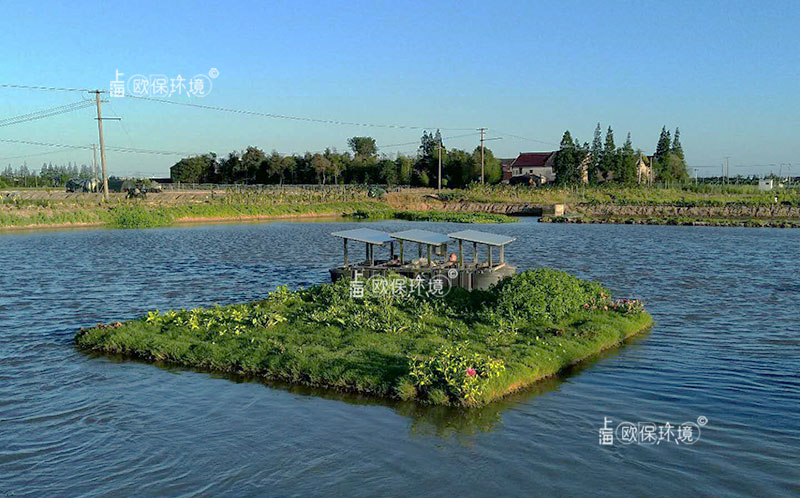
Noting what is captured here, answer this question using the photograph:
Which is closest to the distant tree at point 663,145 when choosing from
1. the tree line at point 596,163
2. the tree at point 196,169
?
the tree line at point 596,163

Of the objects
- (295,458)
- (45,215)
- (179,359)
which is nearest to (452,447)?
(295,458)

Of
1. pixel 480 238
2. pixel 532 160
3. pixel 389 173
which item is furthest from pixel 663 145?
pixel 480 238

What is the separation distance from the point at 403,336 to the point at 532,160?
5528 inches

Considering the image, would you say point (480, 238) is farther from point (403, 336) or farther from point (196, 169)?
point (196, 169)

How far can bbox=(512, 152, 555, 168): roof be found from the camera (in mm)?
153000

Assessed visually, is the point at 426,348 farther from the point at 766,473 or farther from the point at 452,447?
the point at 766,473

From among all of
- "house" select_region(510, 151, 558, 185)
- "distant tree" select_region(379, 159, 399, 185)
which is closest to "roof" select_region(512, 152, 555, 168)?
"house" select_region(510, 151, 558, 185)

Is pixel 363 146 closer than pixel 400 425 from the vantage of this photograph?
No

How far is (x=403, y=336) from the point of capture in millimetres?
20781

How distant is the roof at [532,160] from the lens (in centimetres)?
15300

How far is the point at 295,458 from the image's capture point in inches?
540

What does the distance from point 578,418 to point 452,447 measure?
347cm

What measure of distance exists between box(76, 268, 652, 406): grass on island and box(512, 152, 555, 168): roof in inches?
5133

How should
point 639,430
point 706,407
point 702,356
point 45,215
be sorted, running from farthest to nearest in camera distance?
1. point 45,215
2. point 702,356
3. point 706,407
4. point 639,430
